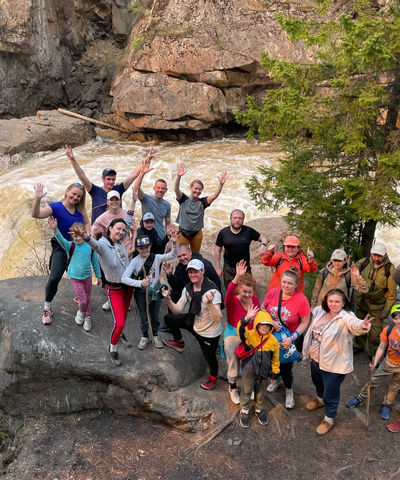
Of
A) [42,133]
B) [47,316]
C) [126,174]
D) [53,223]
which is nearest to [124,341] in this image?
[47,316]

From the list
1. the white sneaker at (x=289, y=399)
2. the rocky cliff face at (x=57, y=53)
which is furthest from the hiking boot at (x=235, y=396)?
the rocky cliff face at (x=57, y=53)

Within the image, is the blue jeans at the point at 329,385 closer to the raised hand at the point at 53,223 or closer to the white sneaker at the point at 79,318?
the white sneaker at the point at 79,318

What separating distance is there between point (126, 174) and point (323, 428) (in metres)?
14.3

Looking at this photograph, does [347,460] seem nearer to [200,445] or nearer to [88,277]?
[200,445]

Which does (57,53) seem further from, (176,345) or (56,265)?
(176,345)

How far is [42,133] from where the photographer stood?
776 inches

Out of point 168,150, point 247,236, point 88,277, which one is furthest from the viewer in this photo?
point 168,150

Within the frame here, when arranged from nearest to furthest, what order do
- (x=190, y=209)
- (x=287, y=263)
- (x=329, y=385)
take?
(x=329, y=385) → (x=287, y=263) → (x=190, y=209)

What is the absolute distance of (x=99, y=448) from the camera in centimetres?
530

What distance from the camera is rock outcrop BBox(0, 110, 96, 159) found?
18.6 meters

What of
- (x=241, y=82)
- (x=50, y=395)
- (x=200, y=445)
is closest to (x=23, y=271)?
(x=50, y=395)

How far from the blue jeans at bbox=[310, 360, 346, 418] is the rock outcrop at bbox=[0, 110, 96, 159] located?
1703cm

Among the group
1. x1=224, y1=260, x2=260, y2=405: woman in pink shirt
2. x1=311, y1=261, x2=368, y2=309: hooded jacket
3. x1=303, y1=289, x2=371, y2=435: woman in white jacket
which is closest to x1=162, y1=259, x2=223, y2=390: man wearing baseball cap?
x1=224, y1=260, x2=260, y2=405: woman in pink shirt

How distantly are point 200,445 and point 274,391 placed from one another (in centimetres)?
132
